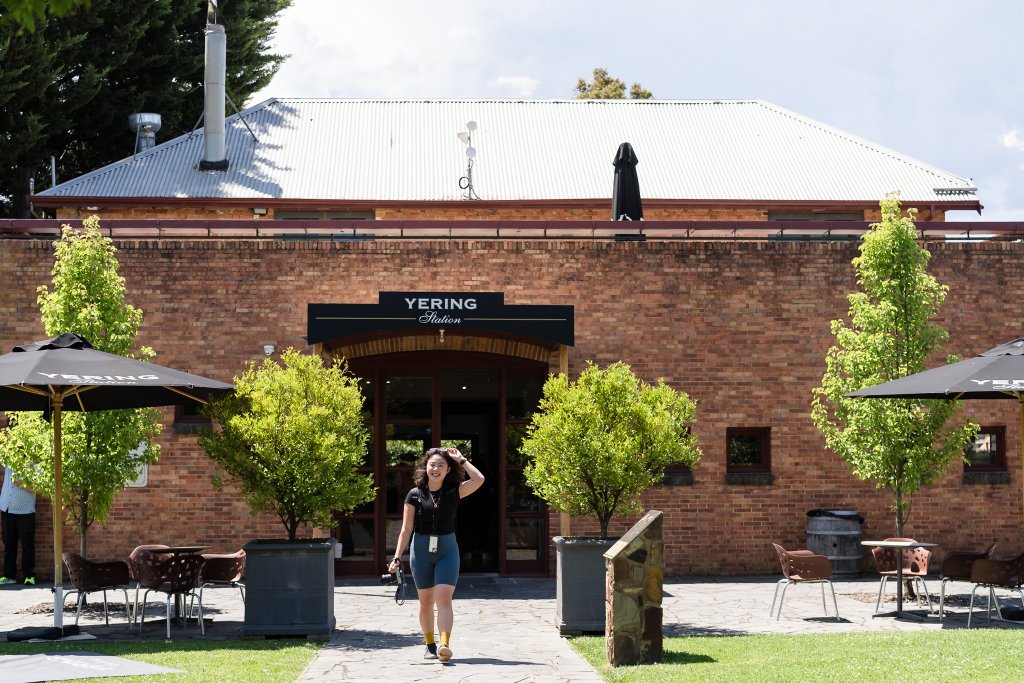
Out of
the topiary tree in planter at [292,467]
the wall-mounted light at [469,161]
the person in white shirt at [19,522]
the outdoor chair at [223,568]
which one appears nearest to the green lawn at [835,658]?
the topiary tree in planter at [292,467]

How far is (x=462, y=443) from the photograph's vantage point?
16.0 metres

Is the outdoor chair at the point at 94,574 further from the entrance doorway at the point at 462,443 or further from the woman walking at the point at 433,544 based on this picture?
the entrance doorway at the point at 462,443

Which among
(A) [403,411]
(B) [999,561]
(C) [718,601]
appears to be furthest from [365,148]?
(B) [999,561]

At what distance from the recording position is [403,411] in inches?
629

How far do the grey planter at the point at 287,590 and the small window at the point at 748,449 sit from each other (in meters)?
7.06

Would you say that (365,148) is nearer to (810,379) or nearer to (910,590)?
(810,379)

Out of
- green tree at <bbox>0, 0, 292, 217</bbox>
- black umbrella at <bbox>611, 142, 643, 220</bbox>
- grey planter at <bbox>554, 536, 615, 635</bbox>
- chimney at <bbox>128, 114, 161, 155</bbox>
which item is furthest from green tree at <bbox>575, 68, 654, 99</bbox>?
grey planter at <bbox>554, 536, 615, 635</bbox>

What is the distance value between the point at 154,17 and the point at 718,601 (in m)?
20.9

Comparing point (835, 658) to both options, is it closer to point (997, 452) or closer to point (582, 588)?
point (582, 588)

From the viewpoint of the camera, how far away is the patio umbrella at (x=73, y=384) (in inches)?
391

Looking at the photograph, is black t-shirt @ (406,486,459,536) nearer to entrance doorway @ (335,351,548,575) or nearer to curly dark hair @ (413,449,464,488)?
curly dark hair @ (413,449,464,488)

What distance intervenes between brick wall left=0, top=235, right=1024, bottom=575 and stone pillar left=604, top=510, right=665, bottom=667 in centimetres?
617

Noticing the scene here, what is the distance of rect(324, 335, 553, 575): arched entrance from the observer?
51.5ft

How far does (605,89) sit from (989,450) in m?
24.8
